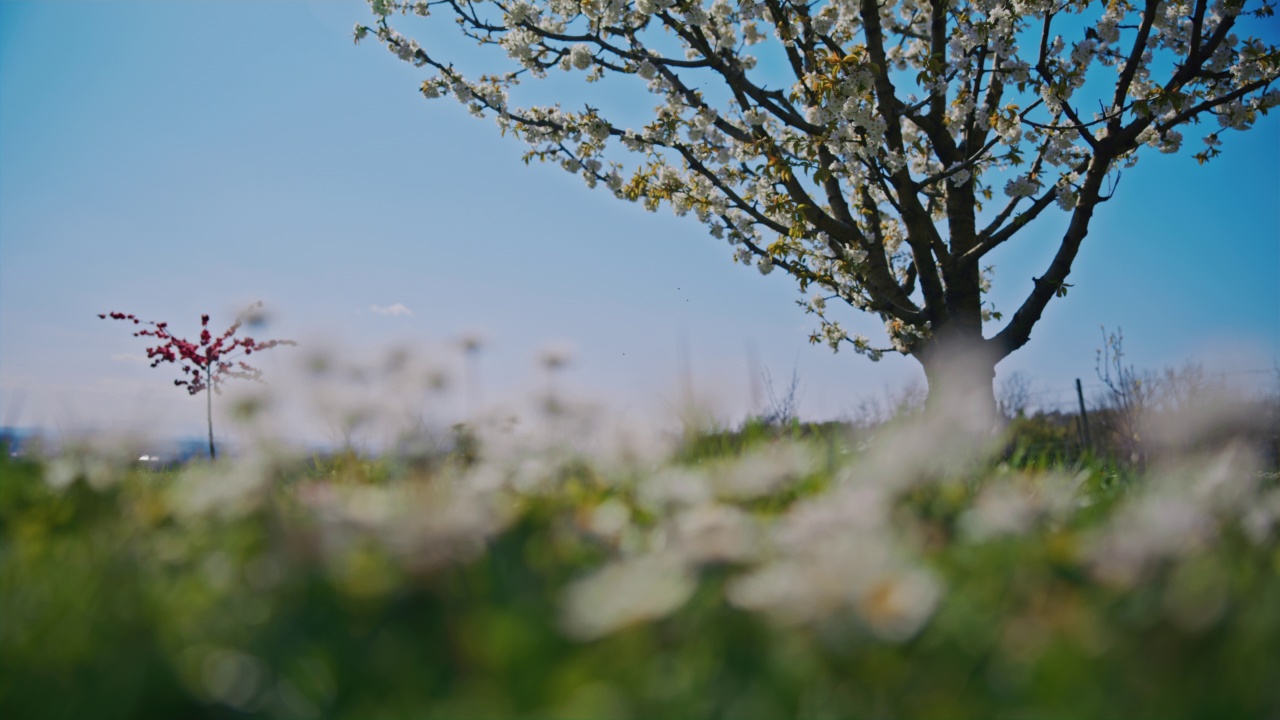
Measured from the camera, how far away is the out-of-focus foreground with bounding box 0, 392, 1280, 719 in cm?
89

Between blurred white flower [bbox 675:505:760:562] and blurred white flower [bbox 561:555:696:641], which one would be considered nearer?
blurred white flower [bbox 561:555:696:641]

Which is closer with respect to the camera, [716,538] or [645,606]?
[645,606]

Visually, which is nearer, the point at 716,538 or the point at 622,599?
the point at 622,599

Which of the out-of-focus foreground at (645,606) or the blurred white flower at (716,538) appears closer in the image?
the out-of-focus foreground at (645,606)

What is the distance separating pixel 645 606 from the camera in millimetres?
927

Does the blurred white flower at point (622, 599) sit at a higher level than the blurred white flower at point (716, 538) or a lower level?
lower

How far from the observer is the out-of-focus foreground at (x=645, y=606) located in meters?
0.89

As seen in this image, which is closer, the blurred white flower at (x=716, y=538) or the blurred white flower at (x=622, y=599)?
the blurred white flower at (x=622, y=599)

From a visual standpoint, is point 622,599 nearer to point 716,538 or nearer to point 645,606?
point 645,606

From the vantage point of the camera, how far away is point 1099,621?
1.04 m

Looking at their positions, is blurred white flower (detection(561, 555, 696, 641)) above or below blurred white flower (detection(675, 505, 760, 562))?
below

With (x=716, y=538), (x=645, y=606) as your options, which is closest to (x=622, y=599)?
(x=645, y=606)

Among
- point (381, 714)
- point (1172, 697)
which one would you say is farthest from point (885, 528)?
point (381, 714)

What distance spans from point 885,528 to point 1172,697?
0.47m
